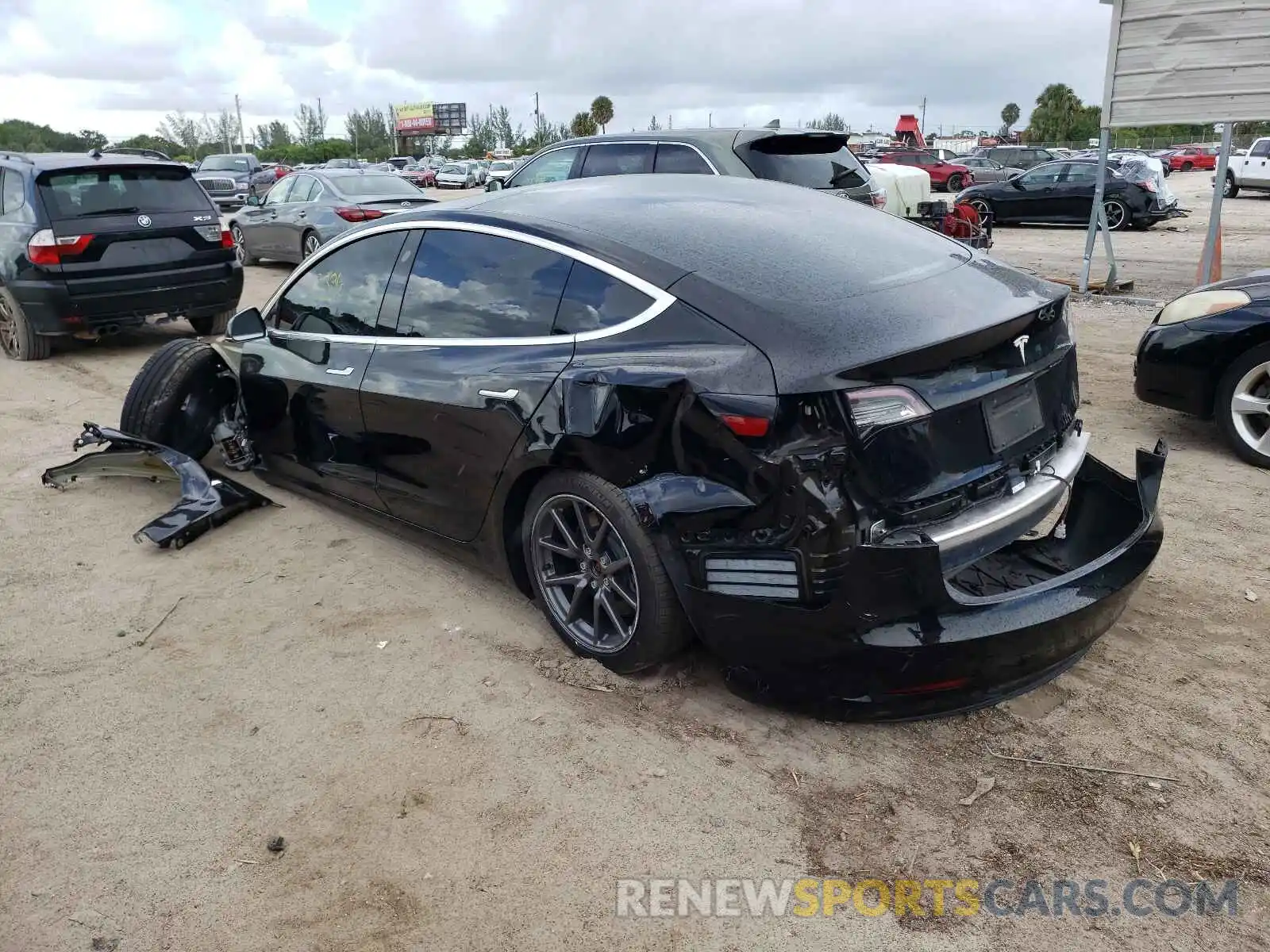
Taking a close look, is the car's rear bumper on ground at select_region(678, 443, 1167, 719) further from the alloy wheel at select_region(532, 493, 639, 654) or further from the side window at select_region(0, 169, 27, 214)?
the side window at select_region(0, 169, 27, 214)

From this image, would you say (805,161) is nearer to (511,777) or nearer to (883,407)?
(883,407)

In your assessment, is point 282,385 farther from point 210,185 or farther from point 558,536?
point 210,185

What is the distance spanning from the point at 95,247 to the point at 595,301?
6901 millimetres

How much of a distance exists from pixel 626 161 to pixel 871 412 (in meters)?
6.71

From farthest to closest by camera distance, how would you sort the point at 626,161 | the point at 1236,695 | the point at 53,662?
the point at 626,161 < the point at 53,662 < the point at 1236,695

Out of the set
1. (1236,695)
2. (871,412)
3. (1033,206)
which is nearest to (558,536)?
(871,412)

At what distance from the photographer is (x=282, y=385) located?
4.61 metres

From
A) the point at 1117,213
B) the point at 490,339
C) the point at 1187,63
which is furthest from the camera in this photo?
the point at 1117,213

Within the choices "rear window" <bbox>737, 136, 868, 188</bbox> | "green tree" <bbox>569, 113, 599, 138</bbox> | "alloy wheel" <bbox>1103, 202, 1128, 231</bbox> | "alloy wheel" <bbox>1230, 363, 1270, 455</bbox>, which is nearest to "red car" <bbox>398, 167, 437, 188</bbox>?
"green tree" <bbox>569, 113, 599, 138</bbox>

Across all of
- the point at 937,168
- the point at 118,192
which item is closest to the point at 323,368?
the point at 118,192

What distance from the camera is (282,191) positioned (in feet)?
45.5

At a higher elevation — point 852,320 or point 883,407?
point 852,320

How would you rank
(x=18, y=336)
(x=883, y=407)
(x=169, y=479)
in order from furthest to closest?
1. (x=18, y=336)
2. (x=169, y=479)
3. (x=883, y=407)

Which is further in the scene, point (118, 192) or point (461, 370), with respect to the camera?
point (118, 192)
